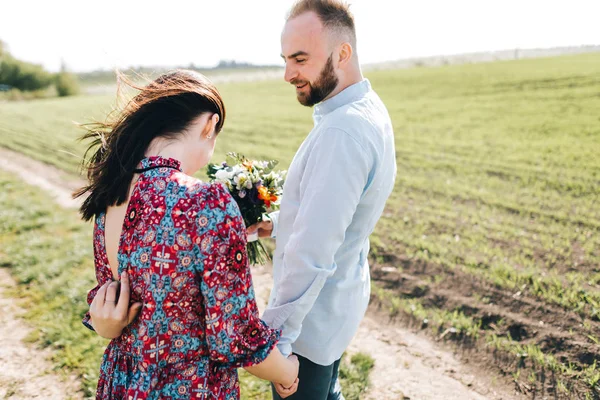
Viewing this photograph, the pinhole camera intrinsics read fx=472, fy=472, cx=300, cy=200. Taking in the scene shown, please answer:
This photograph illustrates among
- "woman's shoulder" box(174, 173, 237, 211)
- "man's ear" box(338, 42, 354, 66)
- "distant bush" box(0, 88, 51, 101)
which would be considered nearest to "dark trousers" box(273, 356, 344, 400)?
"woman's shoulder" box(174, 173, 237, 211)

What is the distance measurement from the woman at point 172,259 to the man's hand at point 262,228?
3.59 ft

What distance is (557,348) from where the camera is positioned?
425cm

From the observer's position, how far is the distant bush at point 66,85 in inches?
2547

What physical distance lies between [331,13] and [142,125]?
3.36ft

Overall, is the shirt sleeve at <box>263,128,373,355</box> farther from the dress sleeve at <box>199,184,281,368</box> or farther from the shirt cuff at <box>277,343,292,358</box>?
the dress sleeve at <box>199,184,281,368</box>

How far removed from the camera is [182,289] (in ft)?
5.46

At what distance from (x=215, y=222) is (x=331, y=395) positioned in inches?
66.6

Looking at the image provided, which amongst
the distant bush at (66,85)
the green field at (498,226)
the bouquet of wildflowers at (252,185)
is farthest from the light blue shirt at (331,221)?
the distant bush at (66,85)

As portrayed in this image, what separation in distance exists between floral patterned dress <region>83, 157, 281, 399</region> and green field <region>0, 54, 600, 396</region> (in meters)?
0.76

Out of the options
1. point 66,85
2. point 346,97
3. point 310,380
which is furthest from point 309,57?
point 66,85

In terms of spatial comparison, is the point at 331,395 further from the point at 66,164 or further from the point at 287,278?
the point at 66,164

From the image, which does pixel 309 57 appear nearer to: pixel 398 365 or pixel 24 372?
pixel 398 365

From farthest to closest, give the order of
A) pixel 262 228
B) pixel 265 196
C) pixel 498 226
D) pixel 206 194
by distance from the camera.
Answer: pixel 498 226 → pixel 262 228 → pixel 265 196 → pixel 206 194

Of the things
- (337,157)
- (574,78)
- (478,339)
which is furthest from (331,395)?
(574,78)
